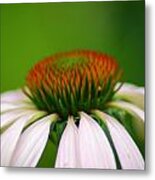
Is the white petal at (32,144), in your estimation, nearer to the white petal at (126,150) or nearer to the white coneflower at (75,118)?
the white coneflower at (75,118)

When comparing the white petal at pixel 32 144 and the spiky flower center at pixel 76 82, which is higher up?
the spiky flower center at pixel 76 82

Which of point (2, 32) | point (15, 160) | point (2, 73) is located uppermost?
point (2, 32)

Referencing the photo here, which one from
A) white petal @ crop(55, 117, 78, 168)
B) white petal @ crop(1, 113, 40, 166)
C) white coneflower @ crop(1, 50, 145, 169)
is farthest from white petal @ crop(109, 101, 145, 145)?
white petal @ crop(1, 113, 40, 166)

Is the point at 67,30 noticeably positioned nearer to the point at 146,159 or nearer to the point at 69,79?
the point at 69,79

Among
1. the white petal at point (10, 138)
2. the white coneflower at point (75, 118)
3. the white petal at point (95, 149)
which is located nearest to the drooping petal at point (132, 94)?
the white coneflower at point (75, 118)

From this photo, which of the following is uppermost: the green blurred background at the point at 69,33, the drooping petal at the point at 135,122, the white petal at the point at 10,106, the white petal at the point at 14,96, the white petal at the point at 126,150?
the green blurred background at the point at 69,33

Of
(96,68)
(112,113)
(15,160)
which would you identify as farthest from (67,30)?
(15,160)

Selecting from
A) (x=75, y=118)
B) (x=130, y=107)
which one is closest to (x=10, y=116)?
(x=75, y=118)
